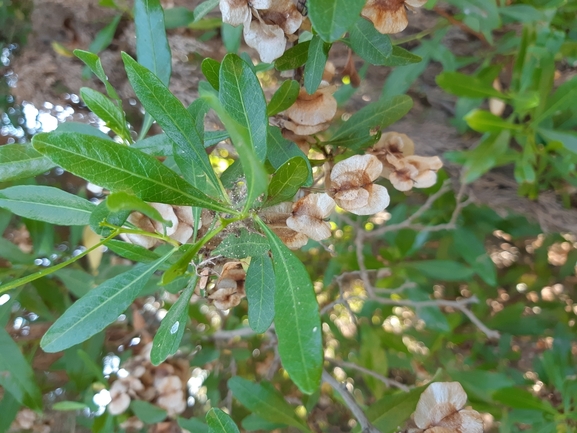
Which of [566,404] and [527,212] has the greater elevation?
[527,212]

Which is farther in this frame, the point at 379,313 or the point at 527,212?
the point at 379,313

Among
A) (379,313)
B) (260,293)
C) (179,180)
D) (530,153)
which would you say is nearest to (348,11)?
(179,180)

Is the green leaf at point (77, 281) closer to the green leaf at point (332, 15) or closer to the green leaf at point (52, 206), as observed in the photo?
the green leaf at point (52, 206)

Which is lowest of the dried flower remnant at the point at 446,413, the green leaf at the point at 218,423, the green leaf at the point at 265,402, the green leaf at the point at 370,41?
the green leaf at the point at 265,402

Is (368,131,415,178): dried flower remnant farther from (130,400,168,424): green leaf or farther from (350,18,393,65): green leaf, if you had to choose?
(130,400,168,424): green leaf

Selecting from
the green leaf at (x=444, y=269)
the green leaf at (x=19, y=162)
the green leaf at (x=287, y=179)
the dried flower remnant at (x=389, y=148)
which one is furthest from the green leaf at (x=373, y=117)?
the green leaf at (x=444, y=269)

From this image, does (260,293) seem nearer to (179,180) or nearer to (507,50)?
(179,180)
